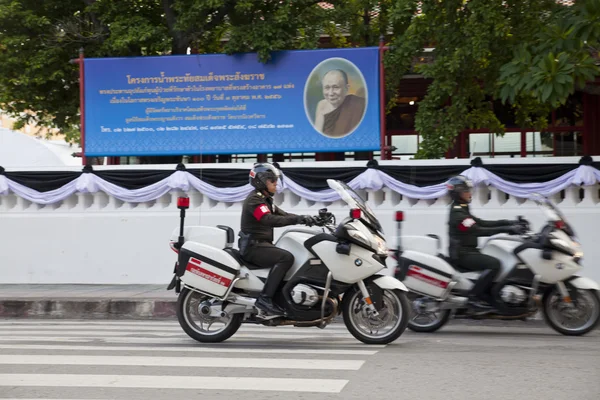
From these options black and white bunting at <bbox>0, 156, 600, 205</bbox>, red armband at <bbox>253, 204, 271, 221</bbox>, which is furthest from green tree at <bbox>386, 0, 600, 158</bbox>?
red armband at <bbox>253, 204, 271, 221</bbox>

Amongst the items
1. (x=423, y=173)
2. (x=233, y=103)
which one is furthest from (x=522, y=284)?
(x=233, y=103)

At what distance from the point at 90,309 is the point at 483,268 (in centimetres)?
593

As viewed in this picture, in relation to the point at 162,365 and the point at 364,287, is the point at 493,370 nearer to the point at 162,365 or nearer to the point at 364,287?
the point at 364,287

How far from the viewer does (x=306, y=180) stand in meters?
15.5

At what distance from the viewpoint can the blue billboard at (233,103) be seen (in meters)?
16.6

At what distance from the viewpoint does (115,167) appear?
16.2 m

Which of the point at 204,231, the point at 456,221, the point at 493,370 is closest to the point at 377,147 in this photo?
the point at 456,221

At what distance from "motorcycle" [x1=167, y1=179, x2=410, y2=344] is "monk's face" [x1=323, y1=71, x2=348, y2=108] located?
7.49 metres

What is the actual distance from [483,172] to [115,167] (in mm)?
6206

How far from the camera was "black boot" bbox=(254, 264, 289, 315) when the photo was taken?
909 cm

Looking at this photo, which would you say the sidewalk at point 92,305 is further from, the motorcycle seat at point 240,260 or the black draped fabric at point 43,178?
the motorcycle seat at point 240,260

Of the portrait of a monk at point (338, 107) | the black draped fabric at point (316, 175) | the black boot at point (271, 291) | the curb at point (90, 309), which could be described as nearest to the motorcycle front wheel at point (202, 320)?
the black boot at point (271, 291)

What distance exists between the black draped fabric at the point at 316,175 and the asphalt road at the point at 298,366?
202 inches

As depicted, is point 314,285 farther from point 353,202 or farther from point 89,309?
point 89,309
